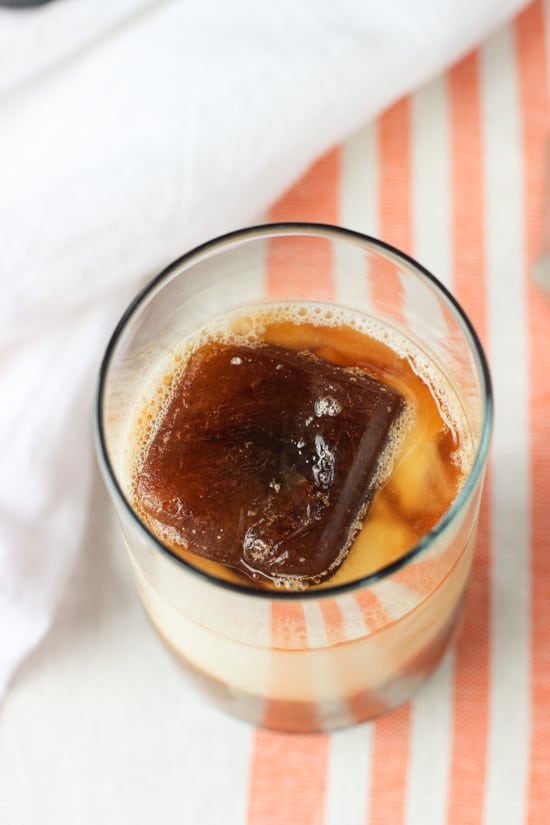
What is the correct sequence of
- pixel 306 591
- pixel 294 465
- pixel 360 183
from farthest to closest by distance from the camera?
pixel 360 183, pixel 294 465, pixel 306 591

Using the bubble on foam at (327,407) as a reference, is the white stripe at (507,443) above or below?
below

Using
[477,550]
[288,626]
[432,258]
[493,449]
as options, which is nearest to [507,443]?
[493,449]

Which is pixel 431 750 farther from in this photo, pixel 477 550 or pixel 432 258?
pixel 432 258

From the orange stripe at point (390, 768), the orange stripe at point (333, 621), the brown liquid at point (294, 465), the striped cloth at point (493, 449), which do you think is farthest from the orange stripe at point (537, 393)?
the orange stripe at point (333, 621)

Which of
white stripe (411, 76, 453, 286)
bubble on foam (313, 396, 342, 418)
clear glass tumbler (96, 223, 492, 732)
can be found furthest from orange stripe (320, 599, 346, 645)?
white stripe (411, 76, 453, 286)

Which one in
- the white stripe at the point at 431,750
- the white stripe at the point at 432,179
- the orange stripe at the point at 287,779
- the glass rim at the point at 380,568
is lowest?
the white stripe at the point at 431,750

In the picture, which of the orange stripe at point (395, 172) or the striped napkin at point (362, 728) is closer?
the striped napkin at point (362, 728)

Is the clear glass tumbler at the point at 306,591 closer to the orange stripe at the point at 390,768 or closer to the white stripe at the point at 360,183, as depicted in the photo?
the orange stripe at the point at 390,768
